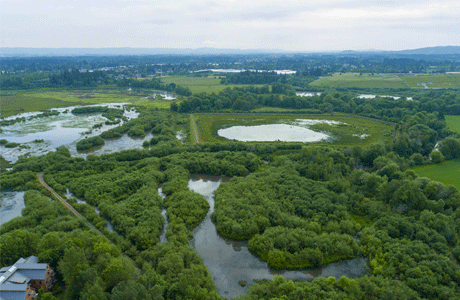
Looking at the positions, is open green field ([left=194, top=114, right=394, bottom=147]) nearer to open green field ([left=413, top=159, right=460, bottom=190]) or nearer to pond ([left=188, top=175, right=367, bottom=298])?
open green field ([left=413, top=159, right=460, bottom=190])

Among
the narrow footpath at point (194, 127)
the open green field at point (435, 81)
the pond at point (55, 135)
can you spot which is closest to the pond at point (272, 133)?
the narrow footpath at point (194, 127)

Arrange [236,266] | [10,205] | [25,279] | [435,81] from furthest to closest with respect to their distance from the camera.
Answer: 1. [435,81]
2. [10,205]
3. [236,266]
4. [25,279]

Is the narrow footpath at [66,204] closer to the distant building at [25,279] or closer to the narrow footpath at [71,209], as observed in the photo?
the narrow footpath at [71,209]

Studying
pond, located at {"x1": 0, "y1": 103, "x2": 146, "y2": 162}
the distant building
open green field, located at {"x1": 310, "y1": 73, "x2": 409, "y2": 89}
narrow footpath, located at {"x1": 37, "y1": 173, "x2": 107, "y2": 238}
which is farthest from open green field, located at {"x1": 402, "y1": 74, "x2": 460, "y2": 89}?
the distant building

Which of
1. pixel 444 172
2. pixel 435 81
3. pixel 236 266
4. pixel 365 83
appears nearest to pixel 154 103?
pixel 236 266

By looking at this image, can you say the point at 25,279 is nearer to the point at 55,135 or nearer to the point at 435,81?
the point at 55,135

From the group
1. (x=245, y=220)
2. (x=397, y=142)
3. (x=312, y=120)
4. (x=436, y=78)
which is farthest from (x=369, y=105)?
(x=436, y=78)

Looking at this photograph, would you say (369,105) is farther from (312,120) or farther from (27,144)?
(27,144)

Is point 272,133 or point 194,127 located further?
point 194,127
